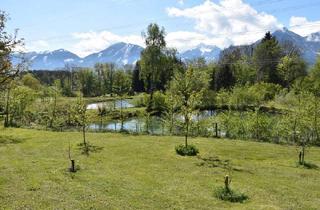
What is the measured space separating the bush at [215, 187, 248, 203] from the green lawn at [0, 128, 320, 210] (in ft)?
1.33

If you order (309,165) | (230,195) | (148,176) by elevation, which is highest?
(309,165)

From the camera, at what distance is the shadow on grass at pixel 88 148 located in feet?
120

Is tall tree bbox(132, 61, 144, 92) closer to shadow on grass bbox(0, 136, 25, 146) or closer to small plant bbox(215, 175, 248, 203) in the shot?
shadow on grass bbox(0, 136, 25, 146)

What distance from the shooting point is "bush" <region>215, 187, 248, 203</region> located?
75.9ft

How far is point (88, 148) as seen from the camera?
1505 inches

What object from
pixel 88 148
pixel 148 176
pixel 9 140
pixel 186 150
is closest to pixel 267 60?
pixel 186 150

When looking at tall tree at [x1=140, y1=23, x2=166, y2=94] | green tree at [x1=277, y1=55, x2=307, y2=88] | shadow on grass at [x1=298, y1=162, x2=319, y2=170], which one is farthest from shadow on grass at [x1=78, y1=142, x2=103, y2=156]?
green tree at [x1=277, y1=55, x2=307, y2=88]

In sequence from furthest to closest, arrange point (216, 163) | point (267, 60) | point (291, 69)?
point (267, 60) → point (291, 69) → point (216, 163)

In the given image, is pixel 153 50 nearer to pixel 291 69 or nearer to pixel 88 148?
pixel 291 69

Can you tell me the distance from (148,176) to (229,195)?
21.9 feet

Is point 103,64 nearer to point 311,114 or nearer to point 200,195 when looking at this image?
point 311,114

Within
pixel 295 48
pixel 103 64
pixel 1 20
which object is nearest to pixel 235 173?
pixel 1 20

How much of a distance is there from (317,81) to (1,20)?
245 ft

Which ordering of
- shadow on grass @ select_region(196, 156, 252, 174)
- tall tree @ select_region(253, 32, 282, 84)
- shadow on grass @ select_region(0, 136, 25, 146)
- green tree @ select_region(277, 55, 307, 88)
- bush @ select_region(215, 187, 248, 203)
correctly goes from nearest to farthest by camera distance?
bush @ select_region(215, 187, 248, 203) < shadow on grass @ select_region(196, 156, 252, 174) < shadow on grass @ select_region(0, 136, 25, 146) < green tree @ select_region(277, 55, 307, 88) < tall tree @ select_region(253, 32, 282, 84)
